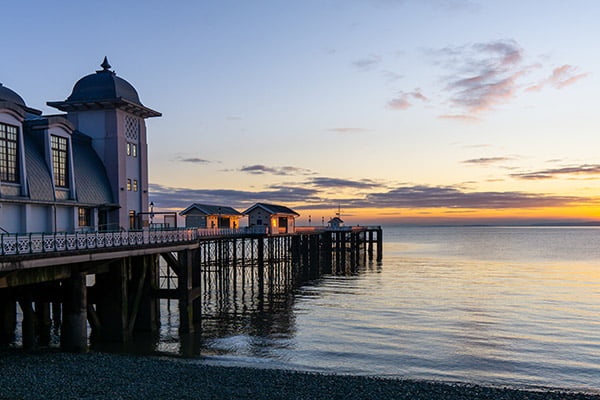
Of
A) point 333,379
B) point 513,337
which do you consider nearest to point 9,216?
point 333,379

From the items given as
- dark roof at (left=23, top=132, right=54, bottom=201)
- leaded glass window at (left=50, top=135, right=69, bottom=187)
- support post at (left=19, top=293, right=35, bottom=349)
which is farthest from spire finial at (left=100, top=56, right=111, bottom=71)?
support post at (left=19, top=293, right=35, bottom=349)

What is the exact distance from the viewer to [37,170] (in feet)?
70.8

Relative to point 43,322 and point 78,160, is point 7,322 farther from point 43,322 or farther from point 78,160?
point 78,160

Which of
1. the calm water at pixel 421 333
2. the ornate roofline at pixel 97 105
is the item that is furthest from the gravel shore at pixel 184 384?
the ornate roofline at pixel 97 105

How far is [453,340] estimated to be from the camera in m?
24.8

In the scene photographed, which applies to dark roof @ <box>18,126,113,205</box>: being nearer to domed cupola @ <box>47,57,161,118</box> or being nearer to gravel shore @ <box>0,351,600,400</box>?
domed cupola @ <box>47,57,161,118</box>

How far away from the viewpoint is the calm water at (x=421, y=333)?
20484 mm

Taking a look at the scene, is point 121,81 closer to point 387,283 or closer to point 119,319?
point 119,319

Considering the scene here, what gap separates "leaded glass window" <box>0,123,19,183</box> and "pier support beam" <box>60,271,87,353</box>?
539cm

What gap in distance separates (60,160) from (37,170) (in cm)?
172

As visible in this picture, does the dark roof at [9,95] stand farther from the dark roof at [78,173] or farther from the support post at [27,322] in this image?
the support post at [27,322]

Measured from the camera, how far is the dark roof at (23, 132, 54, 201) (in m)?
21.2

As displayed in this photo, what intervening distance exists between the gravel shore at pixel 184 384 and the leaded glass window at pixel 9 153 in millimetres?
7163

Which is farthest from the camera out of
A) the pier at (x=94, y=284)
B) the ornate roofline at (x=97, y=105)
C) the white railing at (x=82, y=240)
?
the ornate roofline at (x=97, y=105)
